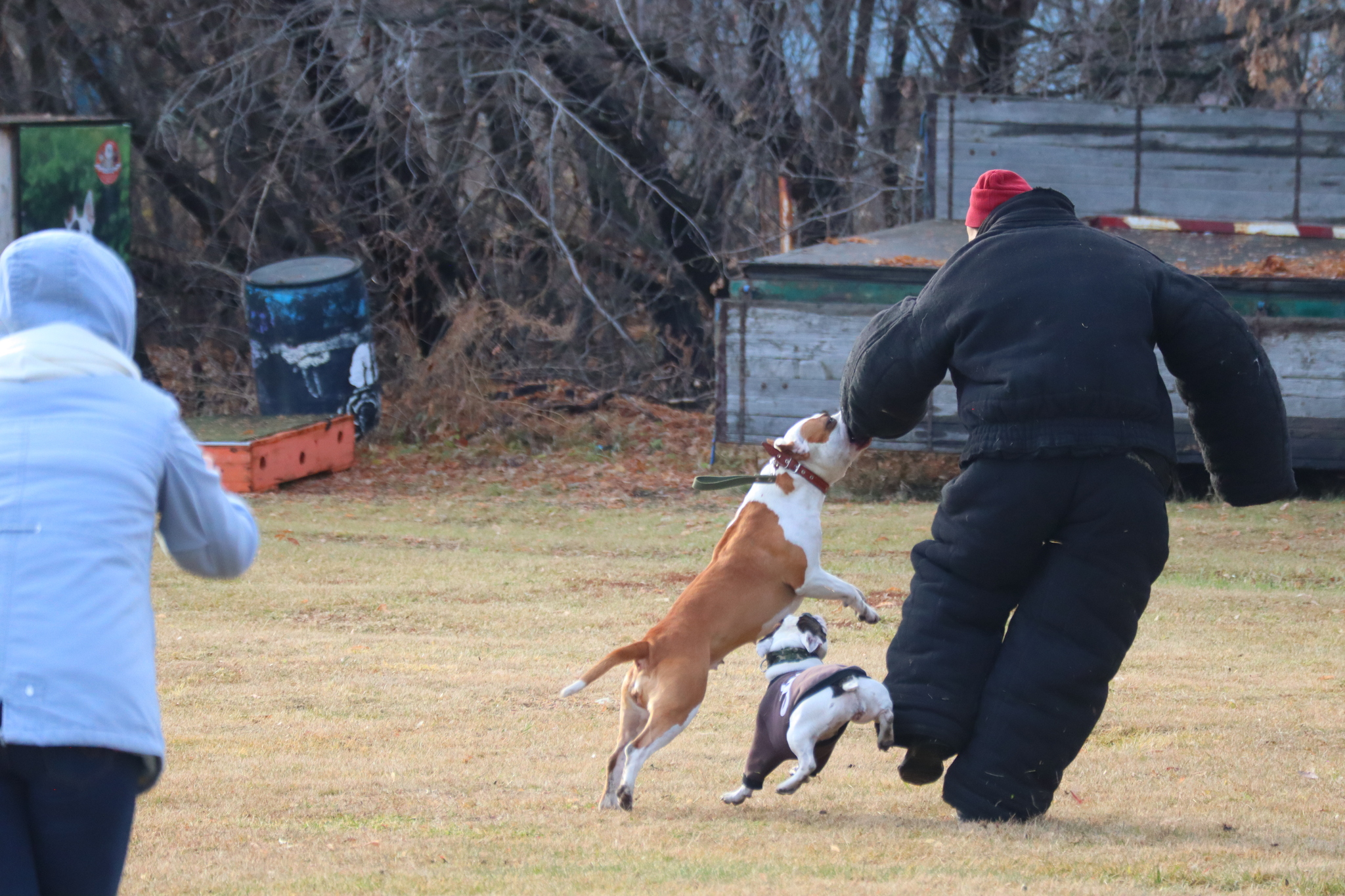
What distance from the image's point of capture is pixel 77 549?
2342 mm

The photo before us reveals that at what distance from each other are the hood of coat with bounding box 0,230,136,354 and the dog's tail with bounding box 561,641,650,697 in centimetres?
208

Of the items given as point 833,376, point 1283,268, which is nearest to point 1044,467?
point 833,376

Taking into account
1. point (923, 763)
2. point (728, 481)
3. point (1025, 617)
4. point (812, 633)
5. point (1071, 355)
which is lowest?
point (923, 763)

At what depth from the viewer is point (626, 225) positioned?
17359 mm

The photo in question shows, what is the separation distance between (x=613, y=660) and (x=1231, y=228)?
11500 millimetres

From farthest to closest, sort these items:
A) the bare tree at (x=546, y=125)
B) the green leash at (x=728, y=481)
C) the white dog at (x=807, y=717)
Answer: the bare tree at (x=546, y=125)
the green leash at (x=728, y=481)
the white dog at (x=807, y=717)

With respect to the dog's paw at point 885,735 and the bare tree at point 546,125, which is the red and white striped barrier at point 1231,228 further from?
the dog's paw at point 885,735

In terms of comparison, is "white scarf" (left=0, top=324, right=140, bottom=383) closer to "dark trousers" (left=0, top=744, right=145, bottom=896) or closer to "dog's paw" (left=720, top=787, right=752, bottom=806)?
"dark trousers" (left=0, top=744, right=145, bottom=896)

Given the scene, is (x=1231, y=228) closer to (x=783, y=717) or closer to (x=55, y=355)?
(x=783, y=717)

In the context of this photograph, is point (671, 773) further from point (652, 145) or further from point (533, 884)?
point (652, 145)

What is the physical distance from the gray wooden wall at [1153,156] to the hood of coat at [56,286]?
12488 millimetres

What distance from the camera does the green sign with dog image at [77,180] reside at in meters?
14.1

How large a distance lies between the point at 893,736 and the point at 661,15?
14014 mm

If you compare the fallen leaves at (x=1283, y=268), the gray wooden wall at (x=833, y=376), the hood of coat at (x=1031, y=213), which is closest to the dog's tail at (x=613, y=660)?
the hood of coat at (x=1031, y=213)
